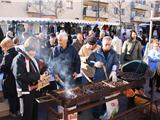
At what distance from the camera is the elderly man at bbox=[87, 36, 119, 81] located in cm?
432

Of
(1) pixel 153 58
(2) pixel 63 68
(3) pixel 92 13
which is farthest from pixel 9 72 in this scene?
(3) pixel 92 13

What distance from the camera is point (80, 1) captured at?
31.9m

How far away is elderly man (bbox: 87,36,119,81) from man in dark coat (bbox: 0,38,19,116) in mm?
1398

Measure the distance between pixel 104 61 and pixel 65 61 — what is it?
27.4 inches

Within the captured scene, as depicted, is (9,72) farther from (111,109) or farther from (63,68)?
(111,109)

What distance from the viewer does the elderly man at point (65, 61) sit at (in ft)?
13.9

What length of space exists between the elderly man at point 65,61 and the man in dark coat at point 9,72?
72 cm

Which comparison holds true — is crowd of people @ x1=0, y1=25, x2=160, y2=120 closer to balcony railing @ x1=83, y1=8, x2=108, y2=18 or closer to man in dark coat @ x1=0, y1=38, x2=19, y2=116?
man in dark coat @ x1=0, y1=38, x2=19, y2=116

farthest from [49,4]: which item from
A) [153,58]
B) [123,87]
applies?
[123,87]

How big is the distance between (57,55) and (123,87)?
1263 mm

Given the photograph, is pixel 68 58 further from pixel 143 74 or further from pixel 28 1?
pixel 28 1

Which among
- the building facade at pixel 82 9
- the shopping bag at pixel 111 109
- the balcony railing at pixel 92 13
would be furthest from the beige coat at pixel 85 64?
the balcony railing at pixel 92 13

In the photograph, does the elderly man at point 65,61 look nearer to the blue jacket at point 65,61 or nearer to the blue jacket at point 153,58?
the blue jacket at point 65,61

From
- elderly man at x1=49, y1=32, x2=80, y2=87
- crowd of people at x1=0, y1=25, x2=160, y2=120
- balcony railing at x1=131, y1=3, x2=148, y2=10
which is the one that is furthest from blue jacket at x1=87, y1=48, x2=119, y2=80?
balcony railing at x1=131, y1=3, x2=148, y2=10
